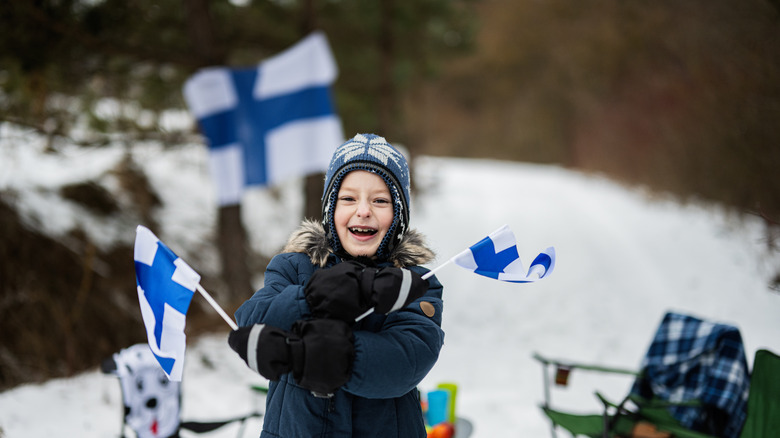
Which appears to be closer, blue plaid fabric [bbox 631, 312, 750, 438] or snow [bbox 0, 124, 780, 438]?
blue plaid fabric [bbox 631, 312, 750, 438]

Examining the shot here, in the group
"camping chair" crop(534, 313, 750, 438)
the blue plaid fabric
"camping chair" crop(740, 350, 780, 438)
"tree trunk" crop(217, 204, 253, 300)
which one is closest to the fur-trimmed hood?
"camping chair" crop(534, 313, 750, 438)

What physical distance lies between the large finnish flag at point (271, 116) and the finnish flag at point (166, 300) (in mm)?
3132

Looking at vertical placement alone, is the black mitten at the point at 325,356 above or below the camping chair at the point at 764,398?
above

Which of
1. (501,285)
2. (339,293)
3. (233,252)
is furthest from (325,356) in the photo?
(501,285)

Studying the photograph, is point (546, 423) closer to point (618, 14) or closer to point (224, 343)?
point (224, 343)

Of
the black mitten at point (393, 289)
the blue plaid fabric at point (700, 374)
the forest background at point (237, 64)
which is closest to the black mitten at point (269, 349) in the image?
the black mitten at point (393, 289)

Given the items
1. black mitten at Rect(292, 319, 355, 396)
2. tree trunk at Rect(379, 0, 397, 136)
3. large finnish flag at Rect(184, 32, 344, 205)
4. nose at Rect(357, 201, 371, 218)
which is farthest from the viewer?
tree trunk at Rect(379, 0, 397, 136)

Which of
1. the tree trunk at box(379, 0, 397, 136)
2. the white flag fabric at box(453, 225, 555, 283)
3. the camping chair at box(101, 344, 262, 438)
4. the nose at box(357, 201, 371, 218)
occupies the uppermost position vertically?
the tree trunk at box(379, 0, 397, 136)

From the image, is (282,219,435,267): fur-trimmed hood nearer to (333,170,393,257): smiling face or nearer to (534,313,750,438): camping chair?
(333,170,393,257): smiling face

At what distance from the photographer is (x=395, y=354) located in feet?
4.23

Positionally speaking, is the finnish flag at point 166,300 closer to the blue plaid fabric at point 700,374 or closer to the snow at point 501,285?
the snow at point 501,285

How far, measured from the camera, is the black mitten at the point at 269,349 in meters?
1.23

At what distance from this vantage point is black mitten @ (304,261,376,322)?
1.27m

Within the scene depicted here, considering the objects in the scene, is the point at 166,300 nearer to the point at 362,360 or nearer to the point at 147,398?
the point at 362,360
